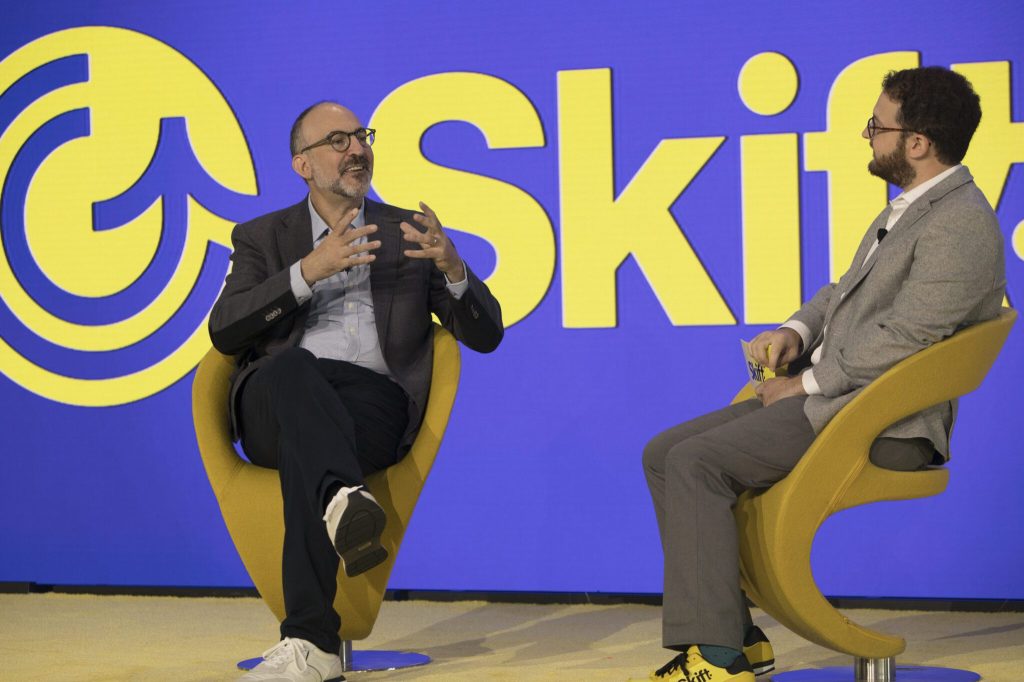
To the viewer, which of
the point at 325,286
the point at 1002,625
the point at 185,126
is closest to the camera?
the point at 325,286

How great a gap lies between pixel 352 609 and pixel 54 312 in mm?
2258

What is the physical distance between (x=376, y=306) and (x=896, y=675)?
5.02 ft

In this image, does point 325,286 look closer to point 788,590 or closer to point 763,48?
point 788,590

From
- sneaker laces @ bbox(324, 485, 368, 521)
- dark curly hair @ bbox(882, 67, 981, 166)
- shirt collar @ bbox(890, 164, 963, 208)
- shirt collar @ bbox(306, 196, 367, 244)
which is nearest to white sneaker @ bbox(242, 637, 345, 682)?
sneaker laces @ bbox(324, 485, 368, 521)

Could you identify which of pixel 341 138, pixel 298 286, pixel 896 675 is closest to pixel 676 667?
pixel 896 675

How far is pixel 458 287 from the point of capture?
10.9 ft

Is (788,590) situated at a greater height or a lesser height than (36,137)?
lesser

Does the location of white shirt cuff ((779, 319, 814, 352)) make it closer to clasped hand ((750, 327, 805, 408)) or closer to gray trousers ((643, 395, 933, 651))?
clasped hand ((750, 327, 805, 408))

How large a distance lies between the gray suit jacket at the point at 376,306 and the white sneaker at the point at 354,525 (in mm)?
413

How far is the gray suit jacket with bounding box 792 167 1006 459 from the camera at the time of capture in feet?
8.84

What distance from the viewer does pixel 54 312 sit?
4859 millimetres

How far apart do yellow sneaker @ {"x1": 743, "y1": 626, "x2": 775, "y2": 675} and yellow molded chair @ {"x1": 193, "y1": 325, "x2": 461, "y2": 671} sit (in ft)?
2.71

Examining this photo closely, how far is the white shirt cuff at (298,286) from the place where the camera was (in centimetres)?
321

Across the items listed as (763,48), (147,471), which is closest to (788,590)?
(763,48)
